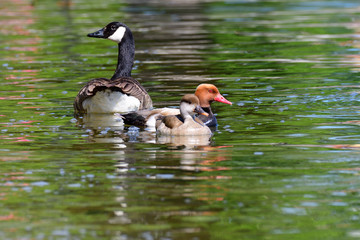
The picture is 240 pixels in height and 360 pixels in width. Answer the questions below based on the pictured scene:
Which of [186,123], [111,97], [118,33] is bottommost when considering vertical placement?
[111,97]

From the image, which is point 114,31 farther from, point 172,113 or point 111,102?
point 172,113

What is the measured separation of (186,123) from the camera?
43.6 feet

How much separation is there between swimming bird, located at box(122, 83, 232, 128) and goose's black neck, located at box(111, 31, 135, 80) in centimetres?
333

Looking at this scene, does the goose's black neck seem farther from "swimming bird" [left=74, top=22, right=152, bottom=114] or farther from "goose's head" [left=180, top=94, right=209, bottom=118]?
"goose's head" [left=180, top=94, right=209, bottom=118]

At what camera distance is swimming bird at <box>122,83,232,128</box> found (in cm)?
1416

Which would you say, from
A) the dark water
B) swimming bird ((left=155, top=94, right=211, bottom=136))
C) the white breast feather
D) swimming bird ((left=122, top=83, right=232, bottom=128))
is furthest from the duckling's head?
the white breast feather

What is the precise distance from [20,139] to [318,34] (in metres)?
18.2

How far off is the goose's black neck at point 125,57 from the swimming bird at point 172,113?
333 centimetres

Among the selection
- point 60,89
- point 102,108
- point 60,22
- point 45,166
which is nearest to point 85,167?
point 45,166

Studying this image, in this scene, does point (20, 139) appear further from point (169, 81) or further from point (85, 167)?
point (169, 81)

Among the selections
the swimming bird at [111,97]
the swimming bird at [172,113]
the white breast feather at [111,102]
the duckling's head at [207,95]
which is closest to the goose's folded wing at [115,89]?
the swimming bird at [111,97]

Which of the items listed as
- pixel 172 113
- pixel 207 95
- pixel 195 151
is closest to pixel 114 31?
pixel 207 95

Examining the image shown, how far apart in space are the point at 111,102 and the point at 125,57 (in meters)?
2.66

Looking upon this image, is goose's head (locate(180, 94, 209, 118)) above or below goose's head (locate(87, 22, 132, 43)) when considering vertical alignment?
below
